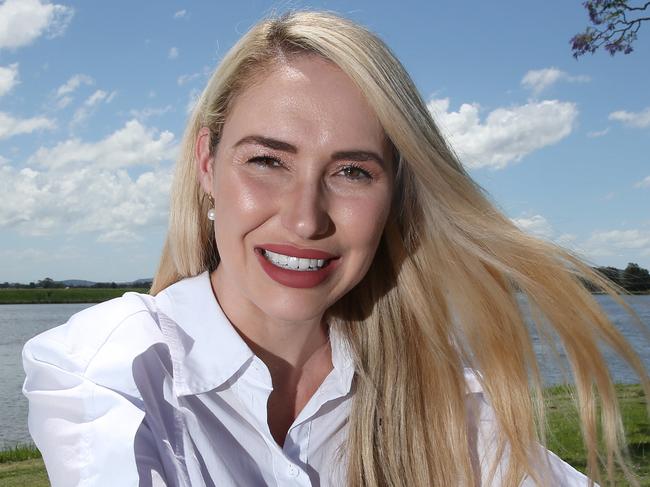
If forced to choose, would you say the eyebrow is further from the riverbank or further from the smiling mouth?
the riverbank

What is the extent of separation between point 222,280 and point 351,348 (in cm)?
59

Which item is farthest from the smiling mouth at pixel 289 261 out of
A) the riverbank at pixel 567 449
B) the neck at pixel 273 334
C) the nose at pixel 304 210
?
the riverbank at pixel 567 449

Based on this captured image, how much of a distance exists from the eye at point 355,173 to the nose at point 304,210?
0.38 ft

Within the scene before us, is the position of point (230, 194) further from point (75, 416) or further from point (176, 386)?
point (75, 416)

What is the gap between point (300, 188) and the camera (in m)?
2.33

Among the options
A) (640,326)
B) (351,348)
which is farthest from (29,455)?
(640,326)

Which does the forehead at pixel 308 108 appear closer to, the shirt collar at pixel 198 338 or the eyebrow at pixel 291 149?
the eyebrow at pixel 291 149

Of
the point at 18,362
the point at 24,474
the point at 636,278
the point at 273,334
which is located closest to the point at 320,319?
the point at 273,334

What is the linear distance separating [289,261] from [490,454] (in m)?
1.12

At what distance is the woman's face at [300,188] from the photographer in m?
2.33

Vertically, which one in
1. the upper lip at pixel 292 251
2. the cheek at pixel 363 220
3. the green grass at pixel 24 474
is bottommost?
the green grass at pixel 24 474

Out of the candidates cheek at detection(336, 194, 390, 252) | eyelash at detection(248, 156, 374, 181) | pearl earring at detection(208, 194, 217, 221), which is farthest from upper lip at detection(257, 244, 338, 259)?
pearl earring at detection(208, 194, 217, 221)

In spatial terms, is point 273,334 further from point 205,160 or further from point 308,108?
point 308,108

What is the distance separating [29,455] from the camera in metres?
7.79
